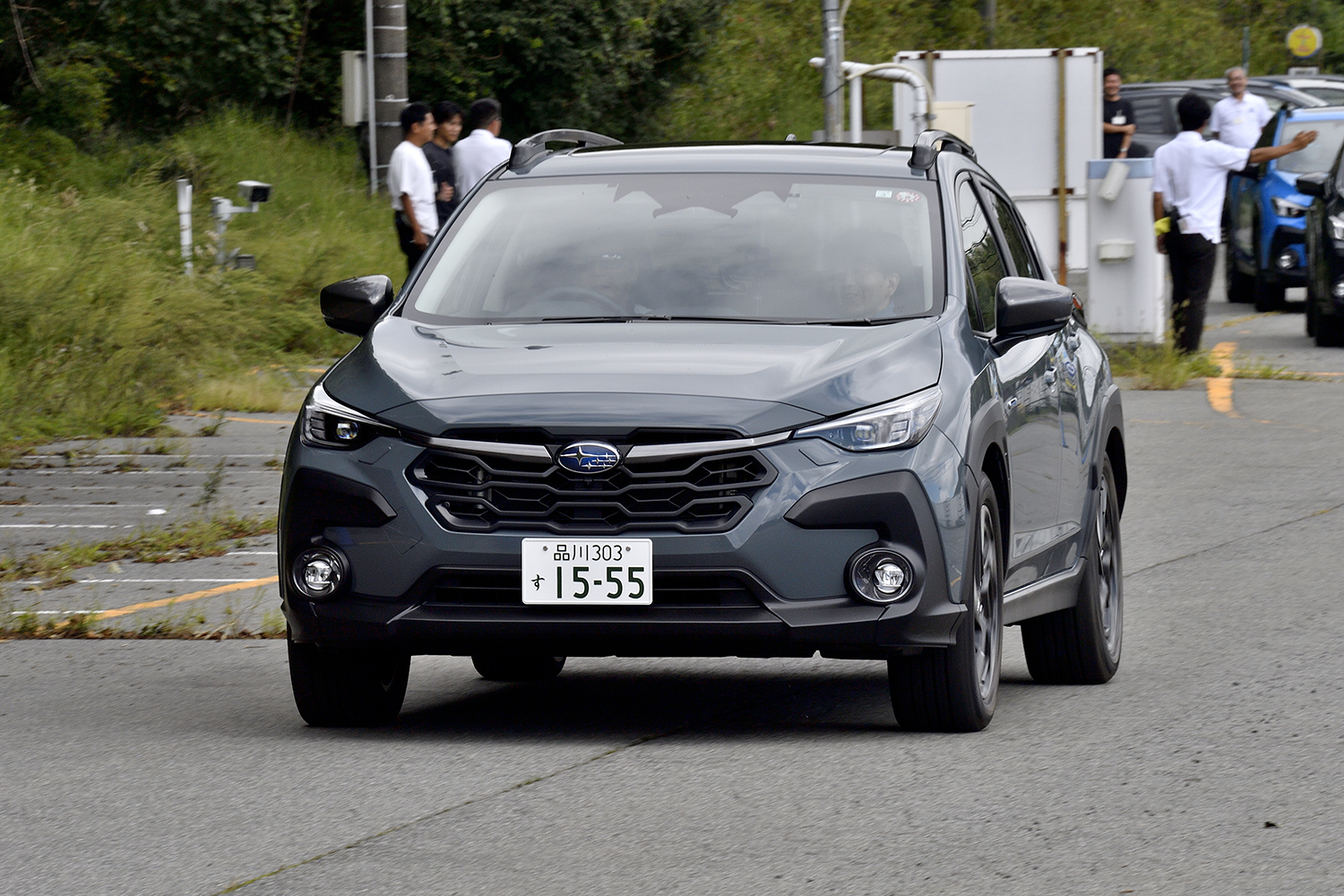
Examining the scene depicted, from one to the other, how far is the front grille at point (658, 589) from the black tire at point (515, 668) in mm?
1442

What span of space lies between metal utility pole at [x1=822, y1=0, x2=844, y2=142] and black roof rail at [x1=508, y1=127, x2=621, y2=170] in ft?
42.2

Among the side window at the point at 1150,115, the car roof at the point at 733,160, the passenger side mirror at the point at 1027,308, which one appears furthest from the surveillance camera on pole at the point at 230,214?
the side window at the point at 1150,115

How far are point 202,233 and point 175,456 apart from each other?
263 inches

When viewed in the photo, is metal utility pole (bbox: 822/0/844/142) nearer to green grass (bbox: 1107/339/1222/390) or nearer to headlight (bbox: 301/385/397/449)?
green grass (bbox: 1107/339/1222/390)

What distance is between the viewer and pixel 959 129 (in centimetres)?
2320

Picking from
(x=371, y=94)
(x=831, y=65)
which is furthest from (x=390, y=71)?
(x=831, y=65)

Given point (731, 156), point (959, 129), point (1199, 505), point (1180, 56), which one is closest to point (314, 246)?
point (959, 129)

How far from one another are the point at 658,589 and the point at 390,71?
57.5ft

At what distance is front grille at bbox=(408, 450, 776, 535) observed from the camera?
618 centimetres

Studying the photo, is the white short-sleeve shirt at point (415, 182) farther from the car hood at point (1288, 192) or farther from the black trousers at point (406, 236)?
the car hood at point (1288, 192)

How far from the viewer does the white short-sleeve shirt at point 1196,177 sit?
61.4 ft

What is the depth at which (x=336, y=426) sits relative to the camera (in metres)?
6.48

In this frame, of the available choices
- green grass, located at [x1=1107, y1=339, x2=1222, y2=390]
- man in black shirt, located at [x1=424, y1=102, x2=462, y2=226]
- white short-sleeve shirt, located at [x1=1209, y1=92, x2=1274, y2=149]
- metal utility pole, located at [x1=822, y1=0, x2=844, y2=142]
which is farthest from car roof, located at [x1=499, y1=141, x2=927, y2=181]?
white short-sleeve shirt, located at [x1=1209, y1=92, x2=1274, y2=149]

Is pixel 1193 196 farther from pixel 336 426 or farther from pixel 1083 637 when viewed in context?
pixel 336 426
